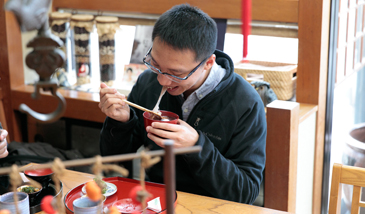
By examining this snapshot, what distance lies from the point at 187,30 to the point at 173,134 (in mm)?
345

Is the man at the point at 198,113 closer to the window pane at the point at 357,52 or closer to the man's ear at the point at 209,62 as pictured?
the man's ear at the point at 209,62

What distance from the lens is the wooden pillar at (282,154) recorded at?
183 cm

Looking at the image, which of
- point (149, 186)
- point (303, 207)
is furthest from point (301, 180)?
point (149, 186)

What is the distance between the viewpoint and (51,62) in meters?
Result: 0.57

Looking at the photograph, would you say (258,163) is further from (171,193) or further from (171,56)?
(171,193)

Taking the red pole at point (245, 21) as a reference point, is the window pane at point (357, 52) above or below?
below

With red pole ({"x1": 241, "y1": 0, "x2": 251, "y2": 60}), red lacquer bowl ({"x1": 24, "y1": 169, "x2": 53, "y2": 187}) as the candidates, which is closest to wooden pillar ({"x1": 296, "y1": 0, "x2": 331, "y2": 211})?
red lacquer bowl ({"x1": 24, "y1": 169, "x2": 53, "y2": 187})

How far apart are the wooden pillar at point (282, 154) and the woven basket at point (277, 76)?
0.40 meters

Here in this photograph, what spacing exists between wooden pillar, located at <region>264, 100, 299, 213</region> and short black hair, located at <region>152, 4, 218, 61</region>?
0.65 m

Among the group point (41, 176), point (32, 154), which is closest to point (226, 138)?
point (41, 176)

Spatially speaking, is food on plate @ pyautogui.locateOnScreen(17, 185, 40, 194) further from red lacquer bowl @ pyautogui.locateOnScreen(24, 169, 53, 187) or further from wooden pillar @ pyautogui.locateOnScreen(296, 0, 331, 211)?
wooden pillar @ pyautogui.locateOnScreen(296, 0, 331, 211)

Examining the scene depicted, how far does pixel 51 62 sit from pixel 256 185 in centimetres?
111

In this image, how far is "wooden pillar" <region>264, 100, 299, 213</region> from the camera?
6.00ft

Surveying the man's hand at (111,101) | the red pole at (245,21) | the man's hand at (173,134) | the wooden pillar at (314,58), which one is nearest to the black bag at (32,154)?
the man's hand at (111,101)
